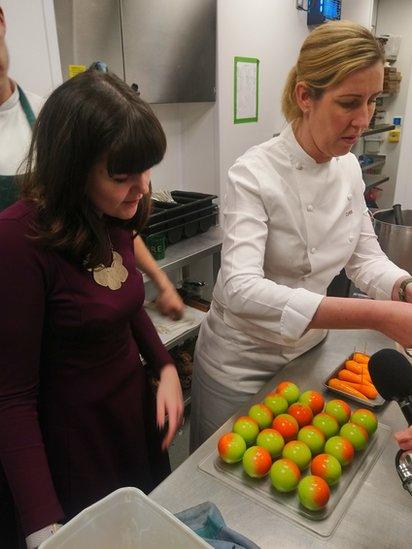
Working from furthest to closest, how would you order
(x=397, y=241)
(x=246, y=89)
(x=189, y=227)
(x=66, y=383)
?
(x=246, y=89), (x=189, y=227), (x=397, y=241), (x=66, y=383)

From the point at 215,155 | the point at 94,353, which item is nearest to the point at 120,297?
the point at 94,353

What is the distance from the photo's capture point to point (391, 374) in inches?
30.8

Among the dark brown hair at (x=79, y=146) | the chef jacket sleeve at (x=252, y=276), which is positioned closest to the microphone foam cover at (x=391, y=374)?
the chef jacket sleeve at (x=252, y=276)

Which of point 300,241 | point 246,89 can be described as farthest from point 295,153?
point 246,89

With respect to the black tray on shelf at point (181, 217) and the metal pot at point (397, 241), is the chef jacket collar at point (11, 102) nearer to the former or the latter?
the black tray on shelf at point (181, 217)

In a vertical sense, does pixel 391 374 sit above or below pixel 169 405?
above

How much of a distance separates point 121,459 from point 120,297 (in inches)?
16.4

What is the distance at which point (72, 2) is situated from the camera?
1.63m

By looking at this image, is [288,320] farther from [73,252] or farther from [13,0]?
[13,0]

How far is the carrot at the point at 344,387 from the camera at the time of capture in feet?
3.29

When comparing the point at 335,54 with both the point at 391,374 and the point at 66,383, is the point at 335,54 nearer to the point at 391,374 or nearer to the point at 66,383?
the point at 391,374

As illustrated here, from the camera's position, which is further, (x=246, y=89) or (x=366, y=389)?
(x=246, y=89)

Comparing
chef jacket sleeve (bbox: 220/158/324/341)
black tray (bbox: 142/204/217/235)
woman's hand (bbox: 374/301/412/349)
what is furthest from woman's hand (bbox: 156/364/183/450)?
black tray (bbox: 142/204/217/235)

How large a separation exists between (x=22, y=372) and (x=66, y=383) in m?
0.14
